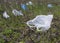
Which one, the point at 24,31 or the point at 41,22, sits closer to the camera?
the point at 24,31

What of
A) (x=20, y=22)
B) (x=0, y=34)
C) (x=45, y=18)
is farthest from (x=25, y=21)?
(x=0, y=34)

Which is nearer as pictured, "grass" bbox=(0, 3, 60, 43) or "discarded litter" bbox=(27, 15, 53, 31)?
"grass" bbox=(0, 3, 60, 43)

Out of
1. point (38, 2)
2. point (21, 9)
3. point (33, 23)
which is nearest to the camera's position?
point (33, 23)

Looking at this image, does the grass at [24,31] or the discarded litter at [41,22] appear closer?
the grass at [24,31]

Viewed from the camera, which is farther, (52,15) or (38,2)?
(38,2)

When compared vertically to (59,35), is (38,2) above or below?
above

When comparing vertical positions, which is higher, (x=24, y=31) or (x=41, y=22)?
(x=41, y=22)

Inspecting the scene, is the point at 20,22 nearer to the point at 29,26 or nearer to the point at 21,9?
the point at 29,26

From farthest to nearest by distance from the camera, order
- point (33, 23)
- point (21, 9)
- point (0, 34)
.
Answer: point (21, 9), point (33, 23), point (0, 34)
